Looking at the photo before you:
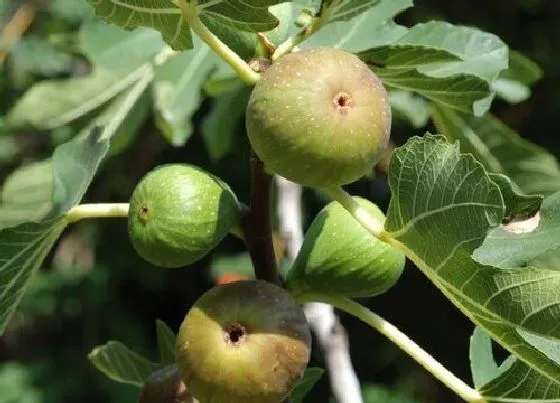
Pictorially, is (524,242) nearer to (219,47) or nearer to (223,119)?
(219,47)

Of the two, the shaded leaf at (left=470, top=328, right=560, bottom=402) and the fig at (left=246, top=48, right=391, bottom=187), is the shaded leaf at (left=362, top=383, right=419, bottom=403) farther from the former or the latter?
the fig at (left=246, top=48, right=391, bottom=187)

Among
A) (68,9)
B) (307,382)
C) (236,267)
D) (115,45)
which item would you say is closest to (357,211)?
(307,382)

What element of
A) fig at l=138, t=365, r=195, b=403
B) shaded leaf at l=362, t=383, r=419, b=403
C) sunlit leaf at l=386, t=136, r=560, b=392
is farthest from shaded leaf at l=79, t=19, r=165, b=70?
shaded leaf at l=362, t=383, r=419, b=403

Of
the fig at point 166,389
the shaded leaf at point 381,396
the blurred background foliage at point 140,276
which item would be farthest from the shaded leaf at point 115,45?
the shaded leaf at point 381,396

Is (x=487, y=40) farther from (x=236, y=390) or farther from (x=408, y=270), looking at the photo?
(x=408, y=270)

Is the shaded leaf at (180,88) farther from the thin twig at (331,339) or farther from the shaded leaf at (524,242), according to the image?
the shaded leaf at (524,242)
